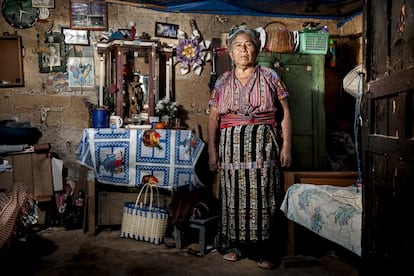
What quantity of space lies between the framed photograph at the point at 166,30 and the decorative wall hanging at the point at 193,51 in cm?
7

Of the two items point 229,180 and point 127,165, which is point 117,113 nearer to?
point 127,165

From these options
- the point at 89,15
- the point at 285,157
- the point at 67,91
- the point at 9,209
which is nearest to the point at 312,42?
the point at 285,157

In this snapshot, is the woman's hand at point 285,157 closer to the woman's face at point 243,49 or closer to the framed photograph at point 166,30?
the woman's face at point 243,49

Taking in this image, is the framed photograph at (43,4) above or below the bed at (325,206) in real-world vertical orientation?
above

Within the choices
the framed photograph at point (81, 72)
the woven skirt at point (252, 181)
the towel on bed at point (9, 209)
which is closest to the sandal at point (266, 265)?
the woven skirt at point (252, 181)

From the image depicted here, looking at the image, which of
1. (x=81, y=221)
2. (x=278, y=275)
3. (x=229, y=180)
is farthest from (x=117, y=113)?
(x=278, y=275)

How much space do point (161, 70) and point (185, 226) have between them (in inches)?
74.6

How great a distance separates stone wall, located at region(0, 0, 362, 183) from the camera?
4.45 metres

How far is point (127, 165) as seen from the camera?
388 centimetres

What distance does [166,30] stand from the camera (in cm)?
469

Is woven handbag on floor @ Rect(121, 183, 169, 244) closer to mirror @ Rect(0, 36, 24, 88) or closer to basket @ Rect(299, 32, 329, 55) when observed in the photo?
mirror @ Rect(0, 36, 24, 88)

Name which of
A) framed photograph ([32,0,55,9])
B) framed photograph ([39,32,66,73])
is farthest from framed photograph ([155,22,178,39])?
framed photograph ([32,0,55,9])

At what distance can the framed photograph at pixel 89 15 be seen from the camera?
447 centimetres

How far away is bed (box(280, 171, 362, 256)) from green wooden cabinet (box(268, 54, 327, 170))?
3.06ft
